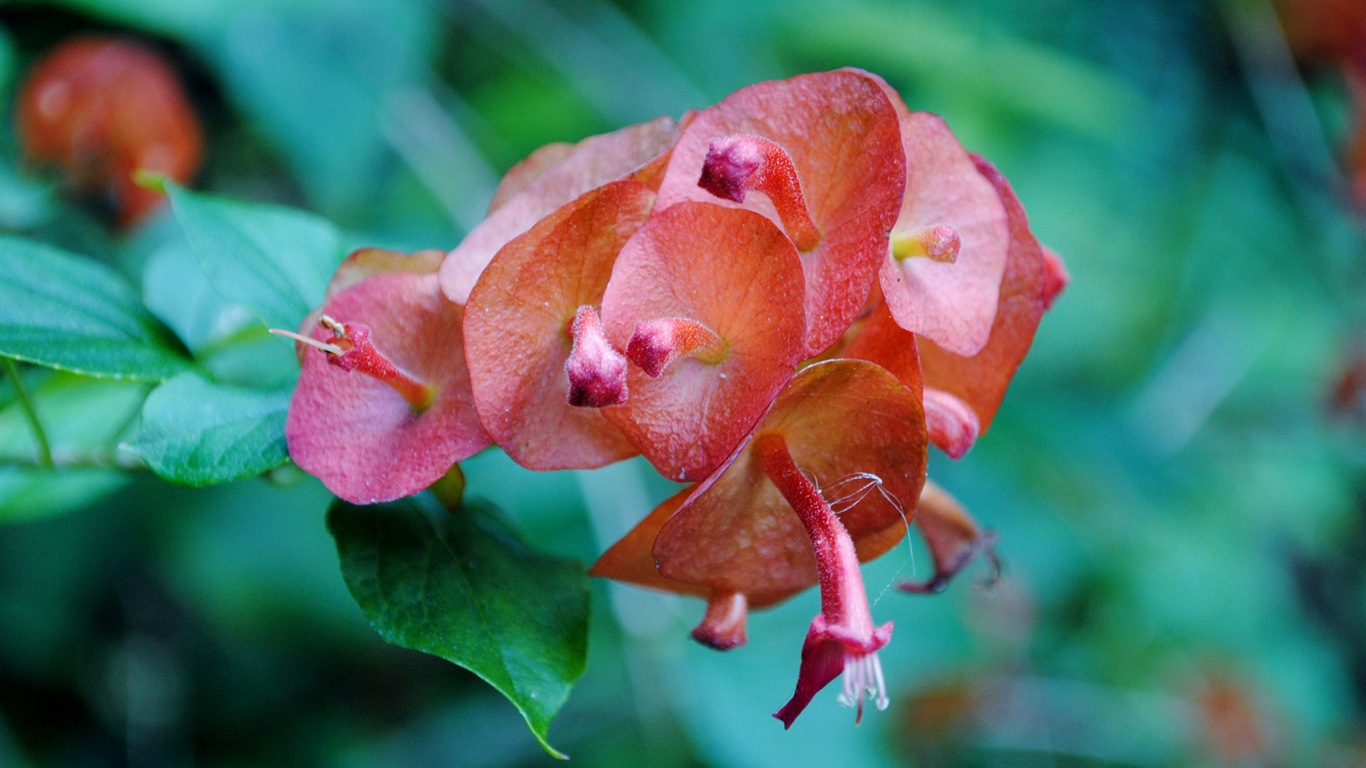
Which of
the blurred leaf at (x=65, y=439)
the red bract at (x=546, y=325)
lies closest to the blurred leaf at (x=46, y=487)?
the blurred leaf at (x=65, y=439)

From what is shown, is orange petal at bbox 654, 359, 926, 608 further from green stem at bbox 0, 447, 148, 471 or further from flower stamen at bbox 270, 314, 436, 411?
green stem at bbox 0, 447, 148, 471

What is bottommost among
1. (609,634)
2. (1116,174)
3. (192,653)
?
(192,653)

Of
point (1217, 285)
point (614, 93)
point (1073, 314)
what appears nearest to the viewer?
point (614, 93)

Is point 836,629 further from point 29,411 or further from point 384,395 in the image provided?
point 29,411

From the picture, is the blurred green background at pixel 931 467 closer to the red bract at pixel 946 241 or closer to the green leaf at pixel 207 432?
the green leaf at pixel 207 432

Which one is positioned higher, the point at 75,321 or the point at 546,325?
the point at 546,325

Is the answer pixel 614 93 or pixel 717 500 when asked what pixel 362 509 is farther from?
pixel 614 93

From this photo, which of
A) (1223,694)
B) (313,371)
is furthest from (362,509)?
(1223,694)

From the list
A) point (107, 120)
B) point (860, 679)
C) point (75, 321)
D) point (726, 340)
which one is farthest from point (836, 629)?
point (107, 120)
